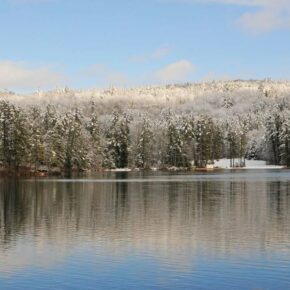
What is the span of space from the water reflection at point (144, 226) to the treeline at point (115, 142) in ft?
180

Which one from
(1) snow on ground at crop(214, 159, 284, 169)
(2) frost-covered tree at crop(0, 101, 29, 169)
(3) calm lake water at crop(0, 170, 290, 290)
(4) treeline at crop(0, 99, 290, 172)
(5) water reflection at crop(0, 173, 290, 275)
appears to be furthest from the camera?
(1) snow on ground at crop(214, 159, 284, 169)

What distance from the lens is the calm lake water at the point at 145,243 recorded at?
26344 millimetres

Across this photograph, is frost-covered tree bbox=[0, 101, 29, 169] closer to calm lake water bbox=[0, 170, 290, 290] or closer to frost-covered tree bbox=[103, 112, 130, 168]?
frost-covered tree bbox=[103, 112, 130, 168]

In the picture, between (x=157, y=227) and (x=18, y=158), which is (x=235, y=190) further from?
(x=18, y=158)

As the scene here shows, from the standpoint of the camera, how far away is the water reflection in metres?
32.6

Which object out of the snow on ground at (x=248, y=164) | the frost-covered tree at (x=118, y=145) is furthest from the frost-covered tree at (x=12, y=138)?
the snow on ground at (x=248, y=164)

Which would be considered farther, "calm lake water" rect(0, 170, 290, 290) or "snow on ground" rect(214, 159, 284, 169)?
"snow on ground" rect(214, 159, 284, 169)

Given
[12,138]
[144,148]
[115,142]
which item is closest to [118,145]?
[115,142]

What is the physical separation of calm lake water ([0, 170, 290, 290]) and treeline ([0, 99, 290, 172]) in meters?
62.5

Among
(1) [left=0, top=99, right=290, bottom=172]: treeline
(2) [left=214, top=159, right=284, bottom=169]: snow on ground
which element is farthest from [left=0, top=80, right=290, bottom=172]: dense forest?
(2) [left=214, top=159, right=284, bottom=169]: snow on ground

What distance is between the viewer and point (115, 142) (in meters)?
165

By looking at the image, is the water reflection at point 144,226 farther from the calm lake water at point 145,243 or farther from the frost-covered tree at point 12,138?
the frost-covered tree at point 12,138

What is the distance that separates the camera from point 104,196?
68438 mm

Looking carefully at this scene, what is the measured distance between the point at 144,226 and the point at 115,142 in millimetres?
122650
